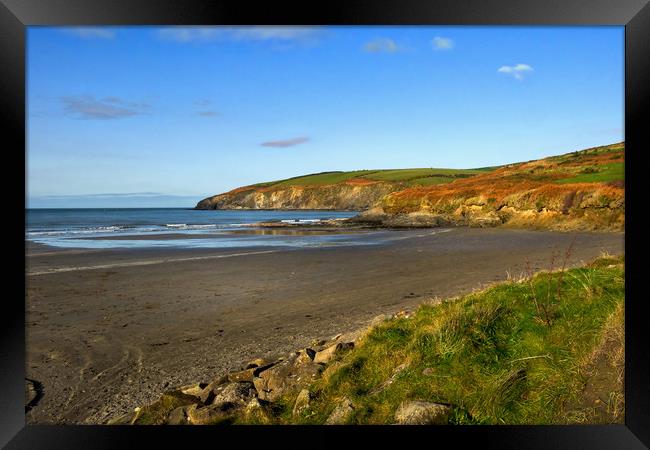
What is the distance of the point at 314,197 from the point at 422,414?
124 m

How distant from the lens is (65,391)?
5441 millimetres

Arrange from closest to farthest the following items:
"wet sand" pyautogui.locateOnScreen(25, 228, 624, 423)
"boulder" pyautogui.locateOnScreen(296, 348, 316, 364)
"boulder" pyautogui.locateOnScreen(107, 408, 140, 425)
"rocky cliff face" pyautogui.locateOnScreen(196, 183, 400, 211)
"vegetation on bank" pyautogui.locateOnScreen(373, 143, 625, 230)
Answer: "boulder" pyautogui.locateOnScreen(107, 408, 140, 425) → "boulder" pyautogui.locateOnScreen(296, 348, 316, 364) → "wet sand" pyautogui.locateOnScreen(25, 228, 624, 423) → "vegetation on bank" pyautogui.locateOnScreen(373, 143, 625, 230) → "rocky cliff face" pyautogui.locateOnScreen(196, 183, 400, 211)

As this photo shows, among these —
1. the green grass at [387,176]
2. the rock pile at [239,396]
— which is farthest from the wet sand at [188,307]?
the green grass at [387,176]

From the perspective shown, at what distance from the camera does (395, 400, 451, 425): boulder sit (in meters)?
3.42

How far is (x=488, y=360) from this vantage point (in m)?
4.06

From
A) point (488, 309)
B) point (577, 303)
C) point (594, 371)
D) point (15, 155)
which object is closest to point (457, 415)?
point (594, 371)

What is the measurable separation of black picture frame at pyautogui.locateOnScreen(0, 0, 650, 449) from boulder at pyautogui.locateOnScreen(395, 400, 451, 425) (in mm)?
117

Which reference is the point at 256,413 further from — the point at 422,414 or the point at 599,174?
the point at 599,174

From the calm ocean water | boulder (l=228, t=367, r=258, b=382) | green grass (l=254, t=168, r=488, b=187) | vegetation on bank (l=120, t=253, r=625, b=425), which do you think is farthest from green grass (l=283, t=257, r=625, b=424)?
green grass (l=254, t=168, r=488, b=187)

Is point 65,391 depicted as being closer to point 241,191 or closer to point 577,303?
point 577,303

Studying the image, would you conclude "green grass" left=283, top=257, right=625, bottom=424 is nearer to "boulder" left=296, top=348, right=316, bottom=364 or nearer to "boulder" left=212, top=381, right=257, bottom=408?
A: "boulder" left=212, top=381, right=257, bottom=408

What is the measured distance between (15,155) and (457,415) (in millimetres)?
4062

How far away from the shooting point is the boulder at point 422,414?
3422mm

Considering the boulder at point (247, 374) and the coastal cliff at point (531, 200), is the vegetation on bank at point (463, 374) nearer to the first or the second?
the boulder at point (247, 374)
